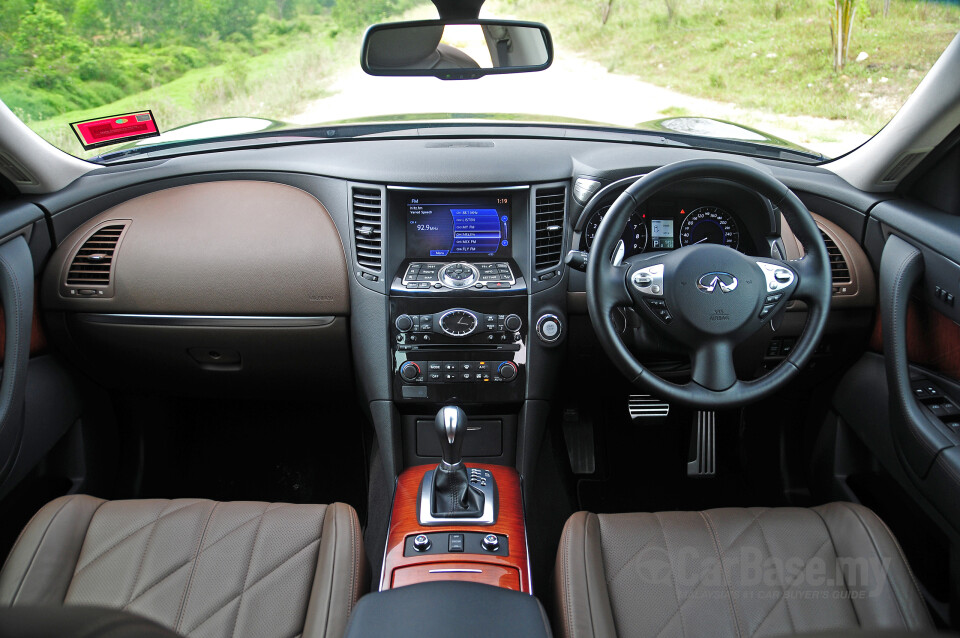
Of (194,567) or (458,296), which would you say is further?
(458,296)

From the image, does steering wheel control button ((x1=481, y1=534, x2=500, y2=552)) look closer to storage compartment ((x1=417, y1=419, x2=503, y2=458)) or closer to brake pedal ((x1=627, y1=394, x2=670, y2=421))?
storage compartment ((x1=417, y1=419, x2=503, y2=458))

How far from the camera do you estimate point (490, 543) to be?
1.99 m

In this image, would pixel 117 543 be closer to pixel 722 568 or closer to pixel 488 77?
pixel 722 568

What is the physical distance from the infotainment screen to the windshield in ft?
1.87

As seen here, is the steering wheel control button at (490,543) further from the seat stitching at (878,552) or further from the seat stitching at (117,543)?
the seat stitching at (878,552)

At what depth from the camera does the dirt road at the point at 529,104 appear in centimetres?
272

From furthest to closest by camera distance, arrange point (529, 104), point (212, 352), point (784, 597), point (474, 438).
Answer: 1. point (529, 104)
2. point (212, 352)
3. point (474, 438)
4. point (784, 597)

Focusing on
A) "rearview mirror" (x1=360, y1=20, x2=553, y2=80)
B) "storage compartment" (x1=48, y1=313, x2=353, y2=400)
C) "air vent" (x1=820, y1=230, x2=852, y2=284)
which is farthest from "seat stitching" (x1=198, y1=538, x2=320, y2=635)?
"air vent" (x1=820, y1=230, x2=852, y2=284)

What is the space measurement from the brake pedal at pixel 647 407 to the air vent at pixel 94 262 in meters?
1.93

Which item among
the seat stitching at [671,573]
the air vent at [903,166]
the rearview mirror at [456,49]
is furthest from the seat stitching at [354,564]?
the air vent at [903,166]

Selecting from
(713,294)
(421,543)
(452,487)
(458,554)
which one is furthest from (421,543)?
(713,294)

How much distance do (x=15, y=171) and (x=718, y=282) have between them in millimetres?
2294

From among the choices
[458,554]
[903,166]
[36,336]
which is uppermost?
[903,166]

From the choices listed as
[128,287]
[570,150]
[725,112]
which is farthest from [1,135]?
[725,112]
